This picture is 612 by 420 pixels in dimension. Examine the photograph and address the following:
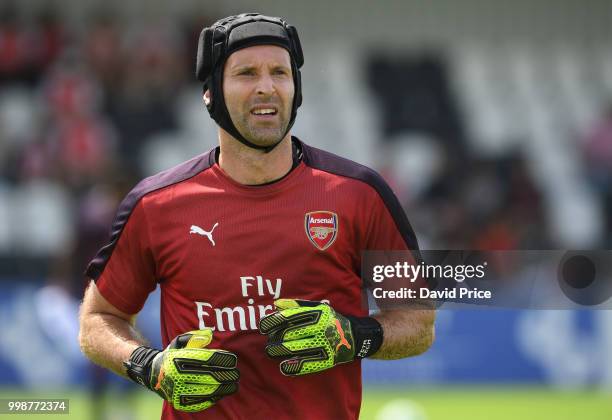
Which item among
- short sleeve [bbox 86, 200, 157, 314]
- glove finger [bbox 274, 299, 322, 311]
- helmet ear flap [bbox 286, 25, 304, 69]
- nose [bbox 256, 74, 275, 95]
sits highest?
helmet ear flap [bbox 286, 25, 304, 69]

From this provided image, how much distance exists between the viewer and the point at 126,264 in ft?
15.8

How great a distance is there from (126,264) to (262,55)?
3.30ft

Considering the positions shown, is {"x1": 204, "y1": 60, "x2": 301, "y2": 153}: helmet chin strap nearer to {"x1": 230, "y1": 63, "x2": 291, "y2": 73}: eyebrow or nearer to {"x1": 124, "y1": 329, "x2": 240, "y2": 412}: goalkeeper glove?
{"x1": 230, "y1": 63, "x2": 291, "y2": 73}: eyebrow

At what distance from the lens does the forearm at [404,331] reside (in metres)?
4.68

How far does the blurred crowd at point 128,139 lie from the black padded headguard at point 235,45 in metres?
9.78

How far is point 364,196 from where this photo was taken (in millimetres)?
4715

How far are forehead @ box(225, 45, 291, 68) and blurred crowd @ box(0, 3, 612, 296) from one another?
32.6 ft

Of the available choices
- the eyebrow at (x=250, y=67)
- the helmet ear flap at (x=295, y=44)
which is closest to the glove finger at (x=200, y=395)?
the eyebrow at (x=250, y=67)

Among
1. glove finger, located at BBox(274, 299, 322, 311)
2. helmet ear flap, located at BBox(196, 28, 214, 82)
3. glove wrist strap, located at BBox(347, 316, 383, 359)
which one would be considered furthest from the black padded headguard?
glove wrist strap, located at BBox(347, 316, 383, 359)

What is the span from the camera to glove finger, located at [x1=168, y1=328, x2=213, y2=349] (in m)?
4.42

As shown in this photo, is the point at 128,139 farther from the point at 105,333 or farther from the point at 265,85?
the point at 265,85

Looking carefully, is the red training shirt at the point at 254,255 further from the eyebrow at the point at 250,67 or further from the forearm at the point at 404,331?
the eyebrow at the point at 250,67

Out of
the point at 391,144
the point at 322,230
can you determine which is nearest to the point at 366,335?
the point at 322,230

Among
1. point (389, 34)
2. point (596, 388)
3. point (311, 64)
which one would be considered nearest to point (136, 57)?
point (311, 64)
